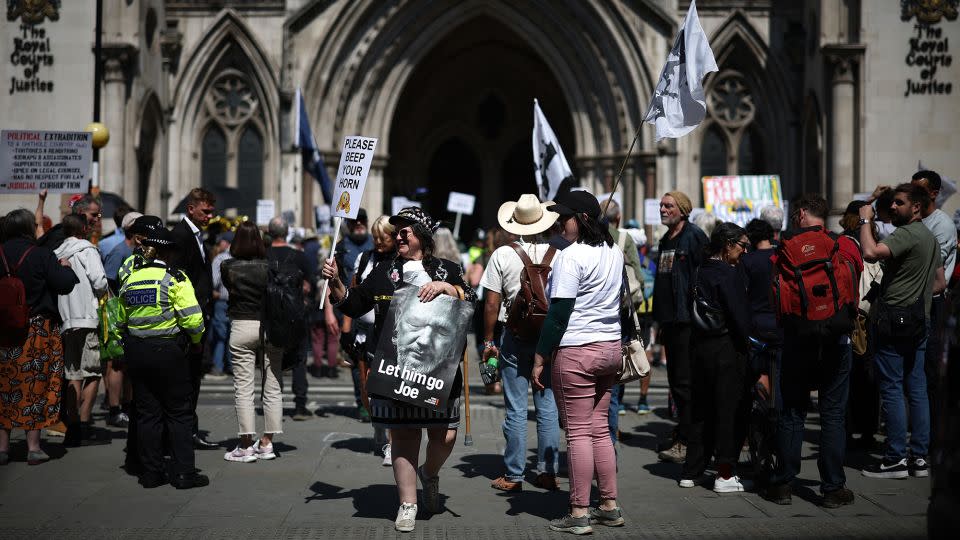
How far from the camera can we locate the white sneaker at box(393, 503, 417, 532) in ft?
21.0

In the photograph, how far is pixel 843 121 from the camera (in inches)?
787

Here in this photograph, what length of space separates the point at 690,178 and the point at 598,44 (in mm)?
3373

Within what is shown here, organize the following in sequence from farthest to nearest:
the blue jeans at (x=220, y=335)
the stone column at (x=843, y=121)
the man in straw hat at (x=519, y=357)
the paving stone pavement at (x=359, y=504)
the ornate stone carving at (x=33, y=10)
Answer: the stone column at (x=843, y=121)
the ornate stone carving at (x=33, y=10)
the blue jeans at (x=220, y=335)
the man in straw hat at (x=519, y=357)
the paving stone pavement at (x=359, y=504)

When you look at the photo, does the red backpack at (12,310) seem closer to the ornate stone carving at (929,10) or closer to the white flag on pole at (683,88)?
the white flag on pole at (683,88)

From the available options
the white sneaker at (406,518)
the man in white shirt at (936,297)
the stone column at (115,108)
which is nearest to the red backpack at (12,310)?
the white sneaker at (406,518)

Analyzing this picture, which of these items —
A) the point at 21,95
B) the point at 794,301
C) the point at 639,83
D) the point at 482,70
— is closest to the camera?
the point at 794,301

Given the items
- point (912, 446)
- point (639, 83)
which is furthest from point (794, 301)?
point (639, 83)

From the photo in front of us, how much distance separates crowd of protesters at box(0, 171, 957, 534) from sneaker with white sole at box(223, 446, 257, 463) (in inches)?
0.7

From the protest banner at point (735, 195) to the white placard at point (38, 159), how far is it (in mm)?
9498

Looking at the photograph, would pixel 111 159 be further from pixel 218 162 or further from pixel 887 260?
pixel 887 260

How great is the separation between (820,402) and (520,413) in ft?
6.57

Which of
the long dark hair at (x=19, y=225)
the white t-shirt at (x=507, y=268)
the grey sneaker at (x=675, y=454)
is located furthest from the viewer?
the grey sneaker at (x=675, y=454)

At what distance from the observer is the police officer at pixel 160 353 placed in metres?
7.76

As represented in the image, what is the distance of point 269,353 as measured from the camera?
8875mm
